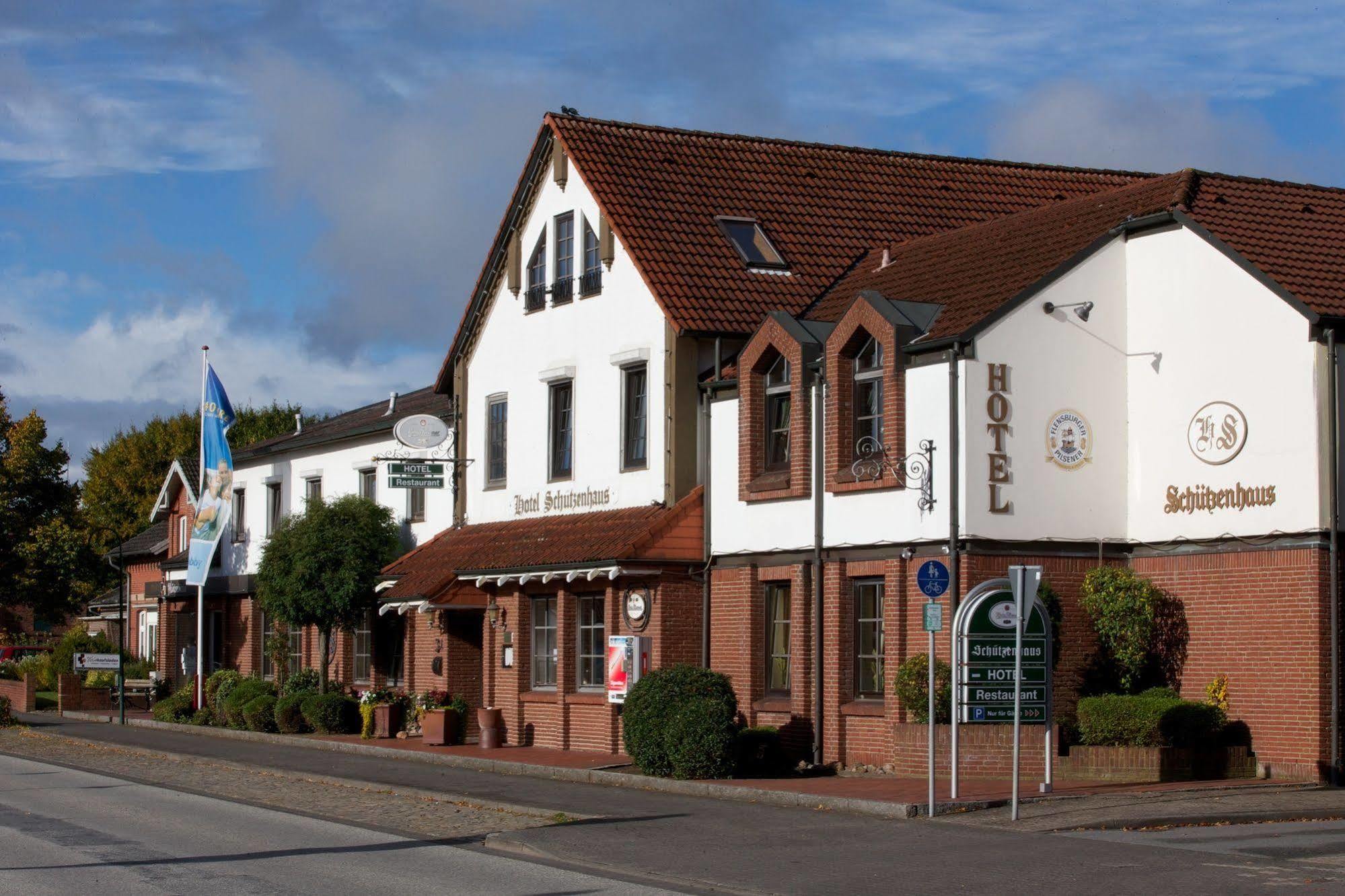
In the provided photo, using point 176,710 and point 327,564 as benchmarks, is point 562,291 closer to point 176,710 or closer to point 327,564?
point 327,564

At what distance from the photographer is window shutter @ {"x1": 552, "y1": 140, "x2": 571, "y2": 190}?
29.1 meters

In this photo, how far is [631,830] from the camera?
16.9 m

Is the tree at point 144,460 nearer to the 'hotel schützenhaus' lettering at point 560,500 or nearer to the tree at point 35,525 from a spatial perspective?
the tree at point 35,525

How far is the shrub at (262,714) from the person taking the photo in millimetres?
33438

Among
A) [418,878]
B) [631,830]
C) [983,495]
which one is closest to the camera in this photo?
[418,878]

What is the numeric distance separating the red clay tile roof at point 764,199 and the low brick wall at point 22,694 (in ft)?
76.3

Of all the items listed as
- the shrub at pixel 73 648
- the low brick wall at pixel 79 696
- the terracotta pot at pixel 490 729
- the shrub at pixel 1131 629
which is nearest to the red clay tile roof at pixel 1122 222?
the shrub at pixel 1131 629

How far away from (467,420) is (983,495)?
13597 millimetres

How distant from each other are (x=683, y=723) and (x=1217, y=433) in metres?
7.23

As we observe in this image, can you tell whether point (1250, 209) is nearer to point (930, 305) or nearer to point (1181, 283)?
point (1181, 283)

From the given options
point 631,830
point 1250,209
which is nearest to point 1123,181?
point 1250,209

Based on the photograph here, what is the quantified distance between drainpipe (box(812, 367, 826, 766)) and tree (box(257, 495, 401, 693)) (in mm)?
12875

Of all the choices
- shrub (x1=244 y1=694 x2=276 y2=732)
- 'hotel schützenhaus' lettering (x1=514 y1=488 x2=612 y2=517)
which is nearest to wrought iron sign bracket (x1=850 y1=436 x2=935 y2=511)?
'hotel schützenhaus' lettering (x1=514 y1=488 x2=612 y2=517)

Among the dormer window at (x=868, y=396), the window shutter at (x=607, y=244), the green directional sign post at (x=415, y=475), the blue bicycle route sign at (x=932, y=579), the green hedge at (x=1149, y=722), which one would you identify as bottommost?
the green hedge at (x=1149, y=722)
